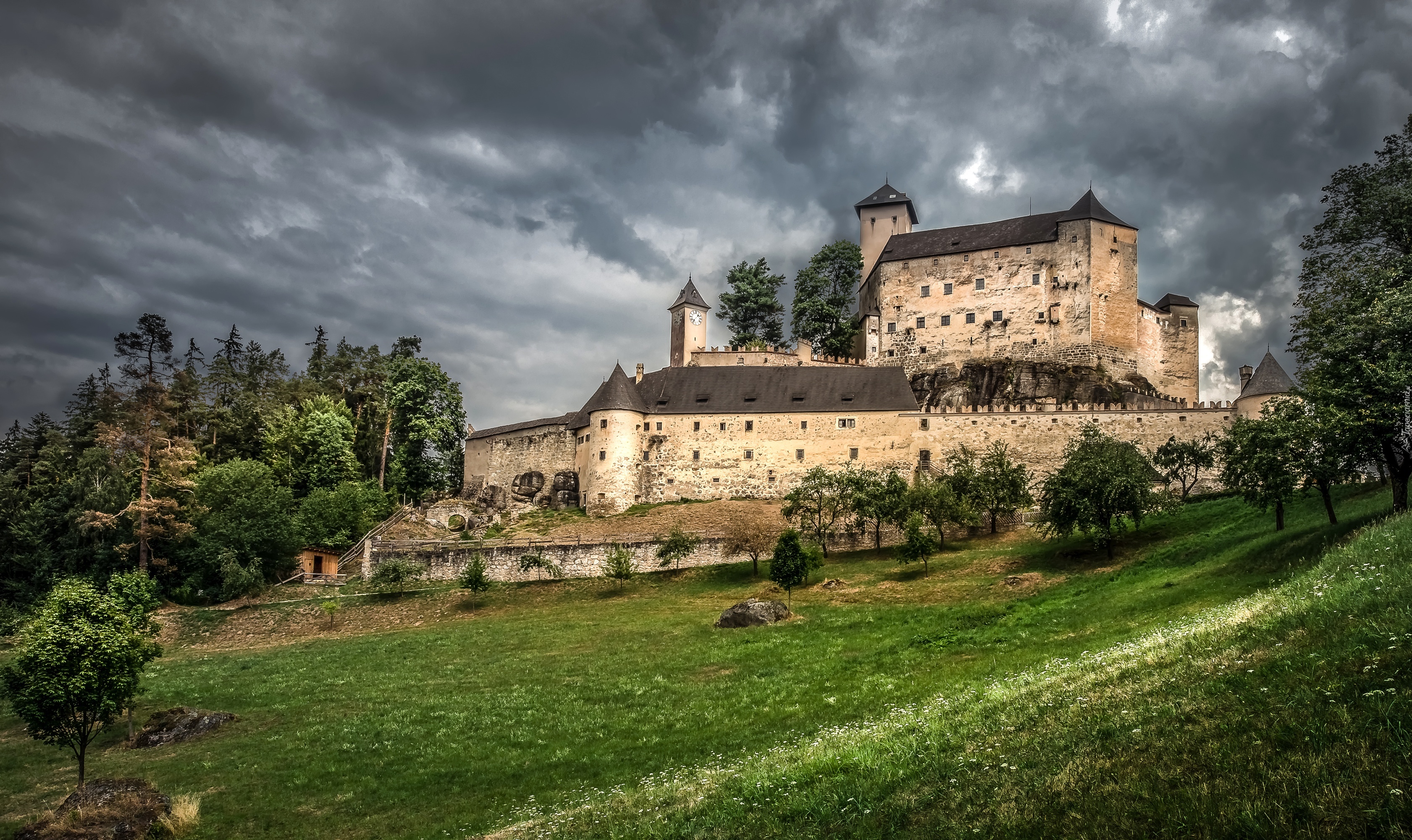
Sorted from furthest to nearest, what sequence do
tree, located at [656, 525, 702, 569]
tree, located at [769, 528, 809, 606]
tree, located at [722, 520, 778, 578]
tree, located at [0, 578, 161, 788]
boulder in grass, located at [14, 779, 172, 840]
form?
1. tree, located at [656, 525, 702, 569]
2. tree, located at [722, 520, 778, 578]
3. tree, located at [769, 528, 809, 606]
4. tree, located at [0, 578, 161, 788]
5. boulder in grass, located at [14, 779, 172, 840]

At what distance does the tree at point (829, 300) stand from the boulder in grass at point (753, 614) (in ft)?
168

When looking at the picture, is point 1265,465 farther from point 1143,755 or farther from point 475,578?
point 475,578

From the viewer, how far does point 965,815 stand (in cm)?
896

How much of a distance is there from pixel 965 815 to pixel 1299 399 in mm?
28115

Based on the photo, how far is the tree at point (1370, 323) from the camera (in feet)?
74.9

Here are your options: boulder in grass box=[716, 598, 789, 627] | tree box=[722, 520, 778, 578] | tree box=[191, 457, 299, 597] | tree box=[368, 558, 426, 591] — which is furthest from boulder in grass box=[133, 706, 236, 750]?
tree box=[722, 520, 778, 578]

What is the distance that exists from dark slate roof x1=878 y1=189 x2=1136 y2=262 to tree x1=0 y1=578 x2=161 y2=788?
69657 millimetres

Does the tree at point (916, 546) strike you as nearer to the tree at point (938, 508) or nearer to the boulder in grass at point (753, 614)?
the tree at point (938, 508)

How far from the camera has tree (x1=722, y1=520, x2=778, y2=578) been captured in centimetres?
4553

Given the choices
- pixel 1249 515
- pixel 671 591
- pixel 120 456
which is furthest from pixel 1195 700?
pixel 120 456

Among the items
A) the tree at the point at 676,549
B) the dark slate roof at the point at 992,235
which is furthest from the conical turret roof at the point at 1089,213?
the tree at the point at 676,549

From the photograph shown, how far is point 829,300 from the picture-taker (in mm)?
86000

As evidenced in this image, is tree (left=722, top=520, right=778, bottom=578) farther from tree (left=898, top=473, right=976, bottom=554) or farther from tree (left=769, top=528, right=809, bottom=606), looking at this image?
tree (left=898, top=473, right=976, bottom=554)

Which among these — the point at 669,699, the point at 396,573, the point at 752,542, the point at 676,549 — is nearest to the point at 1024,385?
the point at 752,542
